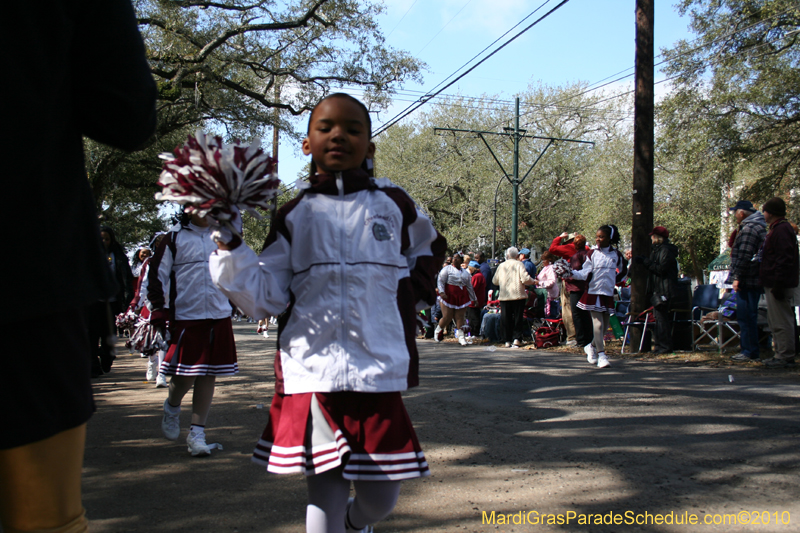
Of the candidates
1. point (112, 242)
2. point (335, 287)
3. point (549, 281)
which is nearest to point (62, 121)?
point (335, 287)

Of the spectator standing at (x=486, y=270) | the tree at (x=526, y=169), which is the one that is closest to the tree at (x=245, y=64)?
the spectator standing at (x=486, y=270)

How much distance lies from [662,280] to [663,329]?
82 cm

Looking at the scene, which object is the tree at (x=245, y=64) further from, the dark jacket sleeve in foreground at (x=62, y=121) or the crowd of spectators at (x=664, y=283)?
the dark jacket sleeve in foreground at (x=62, y=121)

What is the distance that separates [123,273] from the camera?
31.6ft

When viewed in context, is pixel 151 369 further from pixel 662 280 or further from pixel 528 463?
pixel 662 280

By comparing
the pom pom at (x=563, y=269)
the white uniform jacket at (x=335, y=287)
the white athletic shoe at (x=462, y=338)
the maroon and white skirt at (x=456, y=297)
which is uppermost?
the pom pom at (x=563, y=269)

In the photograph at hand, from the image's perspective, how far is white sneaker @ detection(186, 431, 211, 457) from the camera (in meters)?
4.62

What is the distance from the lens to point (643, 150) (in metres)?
11.1

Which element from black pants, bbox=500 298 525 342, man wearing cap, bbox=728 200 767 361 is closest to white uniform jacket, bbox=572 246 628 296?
man wearing cap, bbox=728 200 767 361

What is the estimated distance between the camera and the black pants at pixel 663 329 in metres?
10.6

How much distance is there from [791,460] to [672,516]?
145 cm

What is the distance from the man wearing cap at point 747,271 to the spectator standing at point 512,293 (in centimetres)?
447

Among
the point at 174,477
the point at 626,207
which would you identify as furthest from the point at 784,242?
the point at 626,207

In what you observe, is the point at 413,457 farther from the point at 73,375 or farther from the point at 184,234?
the point at 184,234
